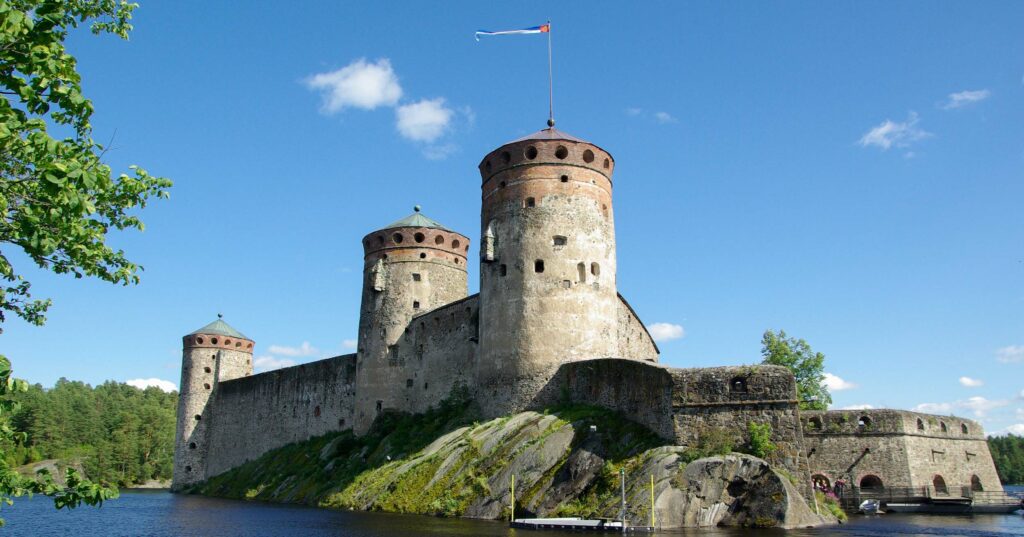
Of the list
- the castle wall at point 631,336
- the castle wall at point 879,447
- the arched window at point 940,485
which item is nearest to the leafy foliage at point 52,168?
the castle wall at point 631,336

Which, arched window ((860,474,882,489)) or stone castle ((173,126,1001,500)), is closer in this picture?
stone castle ((173,126,1001,500))

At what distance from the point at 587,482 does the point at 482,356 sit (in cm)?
869

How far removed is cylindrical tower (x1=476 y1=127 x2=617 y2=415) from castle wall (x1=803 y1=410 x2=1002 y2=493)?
972 centimetres

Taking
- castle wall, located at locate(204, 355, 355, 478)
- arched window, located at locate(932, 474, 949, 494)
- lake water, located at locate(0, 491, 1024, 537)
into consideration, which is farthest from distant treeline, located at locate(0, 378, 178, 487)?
arched window, located at locate(932, 474, 949, 494)

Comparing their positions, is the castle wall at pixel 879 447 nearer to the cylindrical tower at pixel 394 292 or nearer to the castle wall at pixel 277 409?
the cylindrical tower at pixel 394 292

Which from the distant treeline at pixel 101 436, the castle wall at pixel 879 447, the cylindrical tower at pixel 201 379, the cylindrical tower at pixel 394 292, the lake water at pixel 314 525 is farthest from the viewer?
the distant treeline at pixel 101 436

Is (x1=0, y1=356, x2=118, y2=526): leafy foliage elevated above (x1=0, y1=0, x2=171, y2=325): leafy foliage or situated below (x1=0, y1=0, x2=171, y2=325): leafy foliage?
below

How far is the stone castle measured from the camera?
23.7m

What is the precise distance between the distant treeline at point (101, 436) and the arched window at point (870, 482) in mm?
61227

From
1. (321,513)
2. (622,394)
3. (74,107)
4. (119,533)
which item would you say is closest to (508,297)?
(622,394)

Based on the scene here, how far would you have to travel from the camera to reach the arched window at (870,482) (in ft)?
103

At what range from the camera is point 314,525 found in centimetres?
2491

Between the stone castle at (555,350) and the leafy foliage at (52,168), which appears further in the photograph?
the stone castle at (555,350)

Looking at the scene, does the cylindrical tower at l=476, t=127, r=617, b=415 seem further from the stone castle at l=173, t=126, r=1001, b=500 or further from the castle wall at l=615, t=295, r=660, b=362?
the castle wall at l=615, t=295, r=660, b=362
